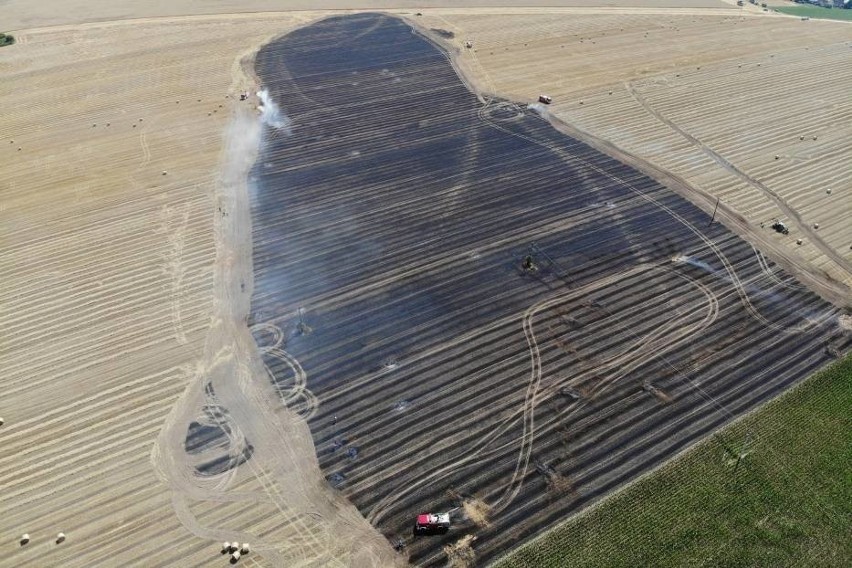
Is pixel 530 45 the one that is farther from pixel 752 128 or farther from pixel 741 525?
pixel 741 525

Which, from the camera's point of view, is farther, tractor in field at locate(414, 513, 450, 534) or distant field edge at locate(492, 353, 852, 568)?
tractor in field at locate(414, 513, 450, 534)

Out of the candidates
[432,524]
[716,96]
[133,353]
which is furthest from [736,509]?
[716,96]

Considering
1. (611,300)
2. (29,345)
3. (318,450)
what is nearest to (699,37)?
(611,300)

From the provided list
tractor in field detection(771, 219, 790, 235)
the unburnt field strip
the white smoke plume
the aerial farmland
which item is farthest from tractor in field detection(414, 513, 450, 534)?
the white smoke plume

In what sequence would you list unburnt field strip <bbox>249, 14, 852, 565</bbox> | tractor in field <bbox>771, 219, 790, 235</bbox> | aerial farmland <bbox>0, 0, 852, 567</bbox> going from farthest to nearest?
tractor in field <bbox>771, 219, 790, 235</bbox>
unburnt field strip <bbox>249, 14, 852, 565</bbox>
aerial farmland <bbox>0, 0, 852, 567</bbox>

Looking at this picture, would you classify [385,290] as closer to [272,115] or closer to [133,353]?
[133,353]

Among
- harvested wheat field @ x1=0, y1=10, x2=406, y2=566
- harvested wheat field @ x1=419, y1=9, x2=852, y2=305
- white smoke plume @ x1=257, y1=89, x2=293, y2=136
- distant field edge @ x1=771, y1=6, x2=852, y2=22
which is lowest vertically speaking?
harvested wheat field @ x1=0, y1=10, x2=406, y2=566

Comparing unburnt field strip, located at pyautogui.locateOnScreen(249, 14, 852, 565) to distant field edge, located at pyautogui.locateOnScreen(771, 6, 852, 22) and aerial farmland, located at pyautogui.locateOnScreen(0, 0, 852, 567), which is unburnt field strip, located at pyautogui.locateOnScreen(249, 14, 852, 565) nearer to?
aerial farmland, located at pyautogui.locateOnScreen(0, 0, 852, 567)
